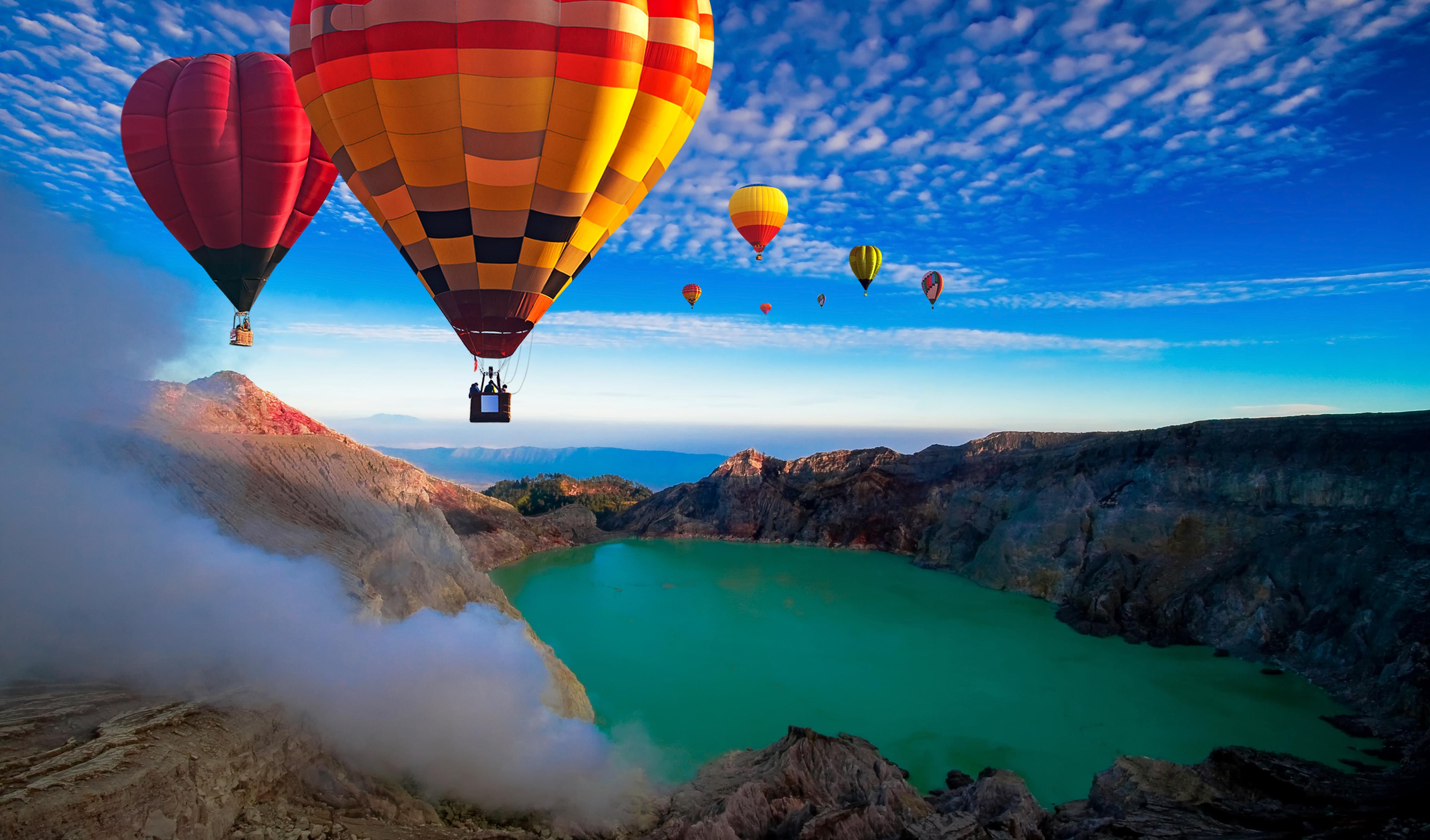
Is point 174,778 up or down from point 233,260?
down

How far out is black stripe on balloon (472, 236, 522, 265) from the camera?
37.2 feet

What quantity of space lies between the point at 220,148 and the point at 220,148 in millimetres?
13

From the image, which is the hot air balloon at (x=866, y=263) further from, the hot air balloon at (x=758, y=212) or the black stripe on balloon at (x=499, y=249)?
the black stripe on balloon at (x=499, y=249)

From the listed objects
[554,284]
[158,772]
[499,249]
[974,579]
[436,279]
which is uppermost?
[499,249]

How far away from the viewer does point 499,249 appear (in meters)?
11.4

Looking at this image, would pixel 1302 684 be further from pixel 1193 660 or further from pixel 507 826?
pixel 507 826

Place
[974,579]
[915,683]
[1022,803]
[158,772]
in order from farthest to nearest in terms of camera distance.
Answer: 1. [974,579]
2. [915,683]
3. [1022,803]
4. [158,772]

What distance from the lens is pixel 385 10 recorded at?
9.50 meters

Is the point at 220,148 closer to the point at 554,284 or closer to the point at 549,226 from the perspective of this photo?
the point at 554,284

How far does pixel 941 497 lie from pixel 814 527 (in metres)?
7.25

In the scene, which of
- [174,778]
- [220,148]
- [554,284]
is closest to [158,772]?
[174,778]

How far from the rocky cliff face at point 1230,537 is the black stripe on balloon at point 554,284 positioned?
19.2m

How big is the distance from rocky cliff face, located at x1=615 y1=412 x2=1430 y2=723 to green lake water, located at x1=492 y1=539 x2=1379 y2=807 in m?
1.35

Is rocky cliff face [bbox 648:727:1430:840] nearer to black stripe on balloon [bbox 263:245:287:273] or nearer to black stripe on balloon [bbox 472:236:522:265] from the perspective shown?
black stripe on balloon [bbox 472:236:522:265]
